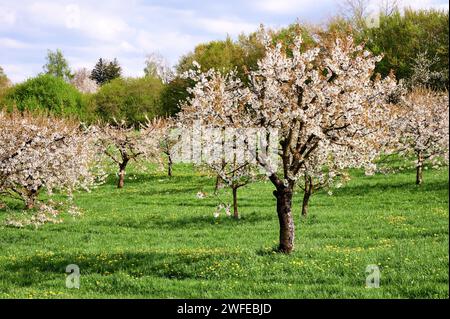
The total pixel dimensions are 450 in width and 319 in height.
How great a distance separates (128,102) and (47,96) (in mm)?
13480

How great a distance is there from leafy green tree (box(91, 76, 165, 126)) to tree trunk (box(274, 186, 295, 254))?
7046 centimetres

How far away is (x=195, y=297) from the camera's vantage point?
11.7m

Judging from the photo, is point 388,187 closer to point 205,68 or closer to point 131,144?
point 131,144

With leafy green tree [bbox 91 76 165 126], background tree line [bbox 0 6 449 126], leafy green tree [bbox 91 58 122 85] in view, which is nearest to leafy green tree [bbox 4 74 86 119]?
background tree line [bbox 0 6 449 126]

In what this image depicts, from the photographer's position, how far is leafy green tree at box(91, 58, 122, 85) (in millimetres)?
115688

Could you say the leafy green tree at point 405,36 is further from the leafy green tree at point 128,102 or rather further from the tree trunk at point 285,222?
the tree trunk at point 285,222

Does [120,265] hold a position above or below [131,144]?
below

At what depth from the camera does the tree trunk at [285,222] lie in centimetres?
1606

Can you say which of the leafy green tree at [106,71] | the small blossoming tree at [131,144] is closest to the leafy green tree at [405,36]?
the small blossoming tree at [131,144]

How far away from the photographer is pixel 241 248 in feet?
60.4

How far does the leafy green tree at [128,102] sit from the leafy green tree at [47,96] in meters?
4.08

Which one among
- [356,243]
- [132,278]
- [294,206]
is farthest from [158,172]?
[132,278]

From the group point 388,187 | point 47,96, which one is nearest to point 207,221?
point 388,187
